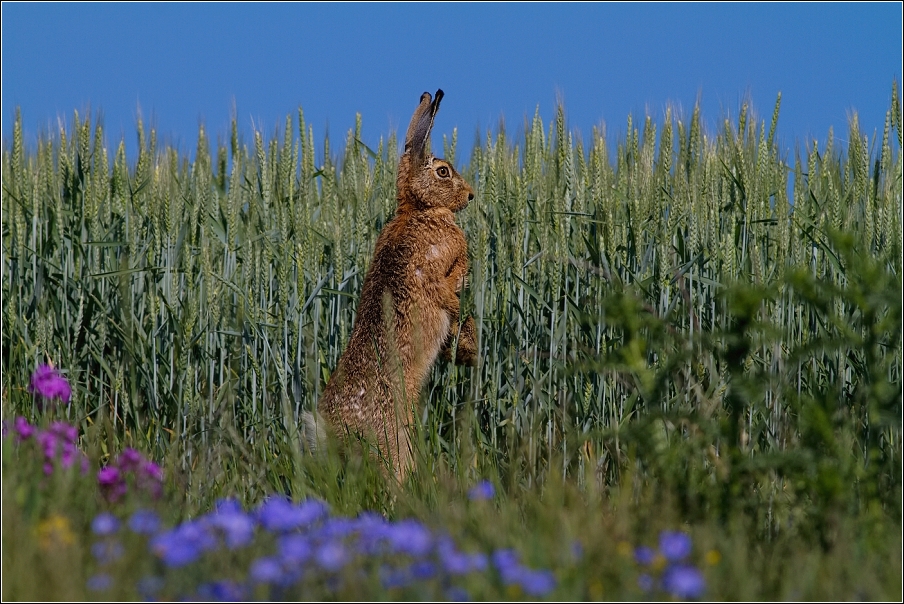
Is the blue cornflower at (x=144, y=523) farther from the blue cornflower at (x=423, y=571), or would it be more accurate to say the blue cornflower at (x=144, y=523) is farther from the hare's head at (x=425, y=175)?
the hare's head at (x=425, y=175)

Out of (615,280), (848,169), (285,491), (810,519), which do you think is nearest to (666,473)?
(810,519)

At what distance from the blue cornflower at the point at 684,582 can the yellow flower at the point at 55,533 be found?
1.48 metres

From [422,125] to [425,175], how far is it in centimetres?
24

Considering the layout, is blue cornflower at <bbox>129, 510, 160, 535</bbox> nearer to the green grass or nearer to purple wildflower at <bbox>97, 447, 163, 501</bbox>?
the green grass

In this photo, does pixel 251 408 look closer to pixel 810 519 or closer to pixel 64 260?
pixel 64 260

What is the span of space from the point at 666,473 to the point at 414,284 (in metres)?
1.99

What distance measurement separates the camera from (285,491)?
4281 millimetres

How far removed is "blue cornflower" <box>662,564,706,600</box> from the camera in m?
2.24

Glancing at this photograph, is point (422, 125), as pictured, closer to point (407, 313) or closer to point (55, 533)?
point (407, 313)

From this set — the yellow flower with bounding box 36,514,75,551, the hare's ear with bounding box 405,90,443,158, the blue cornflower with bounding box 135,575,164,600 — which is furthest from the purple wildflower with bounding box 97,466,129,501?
the hare's ear with bounding box 405,90,443,158

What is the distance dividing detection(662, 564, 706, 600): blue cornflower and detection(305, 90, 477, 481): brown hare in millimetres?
1835

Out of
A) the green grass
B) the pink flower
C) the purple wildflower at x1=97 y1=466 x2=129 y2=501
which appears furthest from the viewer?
the pink flower

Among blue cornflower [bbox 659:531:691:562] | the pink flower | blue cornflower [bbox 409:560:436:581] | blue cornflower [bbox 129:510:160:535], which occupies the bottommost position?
blue cornflower [bbox 409:560:436:581]

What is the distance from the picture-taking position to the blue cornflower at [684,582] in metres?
2.24
